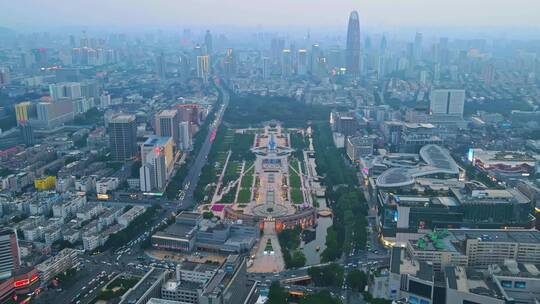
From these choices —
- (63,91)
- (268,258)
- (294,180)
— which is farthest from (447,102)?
(63,91)

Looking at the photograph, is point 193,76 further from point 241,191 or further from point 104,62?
point 241,191

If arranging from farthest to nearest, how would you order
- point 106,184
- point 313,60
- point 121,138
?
point 313,60
point 121,138
point 106,184

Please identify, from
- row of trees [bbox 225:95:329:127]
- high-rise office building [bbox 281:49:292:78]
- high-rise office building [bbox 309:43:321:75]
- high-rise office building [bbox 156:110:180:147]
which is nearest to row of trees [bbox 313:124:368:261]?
row of trees [bbox 225:95:329:127]

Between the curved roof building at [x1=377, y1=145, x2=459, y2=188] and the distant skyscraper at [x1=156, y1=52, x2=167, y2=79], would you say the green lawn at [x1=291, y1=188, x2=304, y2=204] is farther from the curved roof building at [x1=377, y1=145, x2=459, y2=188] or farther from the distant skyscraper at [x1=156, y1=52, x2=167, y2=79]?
the distant skyscraper at [x1=156, y1=52, x2=167, y2=79]

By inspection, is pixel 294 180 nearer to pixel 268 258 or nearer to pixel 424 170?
pixel 424 170

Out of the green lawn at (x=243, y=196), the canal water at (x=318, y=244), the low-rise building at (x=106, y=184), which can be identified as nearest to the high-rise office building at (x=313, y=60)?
the green lawn at (x=243, y=196)

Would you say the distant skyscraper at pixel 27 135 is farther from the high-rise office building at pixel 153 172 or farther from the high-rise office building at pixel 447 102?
the high-rise office building at pixel 447 102
